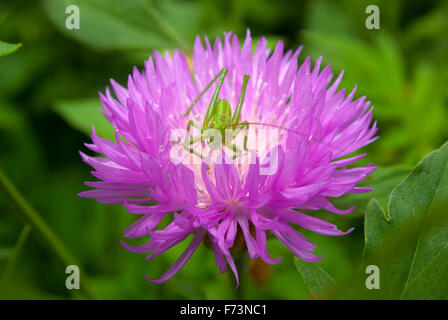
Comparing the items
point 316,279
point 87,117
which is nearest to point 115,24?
point 87,117

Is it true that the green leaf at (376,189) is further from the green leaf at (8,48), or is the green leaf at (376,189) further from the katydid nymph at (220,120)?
the green leaf at (8,48)

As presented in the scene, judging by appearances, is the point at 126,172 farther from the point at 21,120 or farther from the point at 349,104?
the point at 21,120

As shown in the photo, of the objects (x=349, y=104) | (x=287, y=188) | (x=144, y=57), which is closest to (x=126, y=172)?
(x=287, y=188)

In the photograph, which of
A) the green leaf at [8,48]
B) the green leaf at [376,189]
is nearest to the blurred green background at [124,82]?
the green leaf at [376,189]

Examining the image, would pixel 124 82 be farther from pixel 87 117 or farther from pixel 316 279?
pixel 316 279

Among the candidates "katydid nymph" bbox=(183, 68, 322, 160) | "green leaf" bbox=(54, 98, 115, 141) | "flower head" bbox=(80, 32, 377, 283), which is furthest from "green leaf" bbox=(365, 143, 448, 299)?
"green leaf" bbox=(54, 98, 115, 141)

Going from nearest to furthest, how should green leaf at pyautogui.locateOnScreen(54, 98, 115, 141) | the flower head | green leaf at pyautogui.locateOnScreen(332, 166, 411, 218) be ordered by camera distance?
the flower head → green leaf at pyautogui.locateOnScreen(332, 166, 411, 218) → green leaf at pyautogui.locateOnScreen(54, 98, 115, 141)

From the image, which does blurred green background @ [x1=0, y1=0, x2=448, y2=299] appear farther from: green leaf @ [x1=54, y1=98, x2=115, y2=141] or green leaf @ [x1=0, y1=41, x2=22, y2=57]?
green leaf @ [x1=0, y1=41, x2=22, y2=57]
